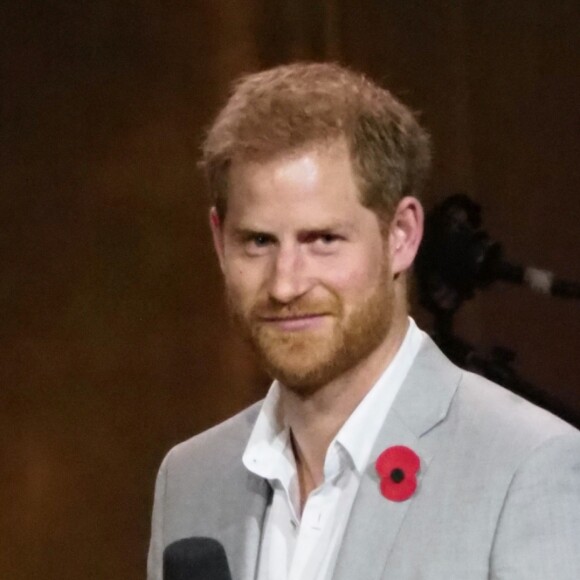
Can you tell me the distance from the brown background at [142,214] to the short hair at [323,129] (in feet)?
2.64

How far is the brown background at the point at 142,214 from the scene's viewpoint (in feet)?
6.31

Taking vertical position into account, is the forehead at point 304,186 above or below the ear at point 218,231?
above

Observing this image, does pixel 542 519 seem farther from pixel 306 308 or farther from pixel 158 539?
pixel 158 539

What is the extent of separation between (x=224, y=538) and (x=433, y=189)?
38.1 inches

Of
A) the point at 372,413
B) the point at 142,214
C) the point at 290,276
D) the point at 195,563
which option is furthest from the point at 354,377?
the point at 142,214

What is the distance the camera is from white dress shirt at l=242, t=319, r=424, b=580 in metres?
1.10

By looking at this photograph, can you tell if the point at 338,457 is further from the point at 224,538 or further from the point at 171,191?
the point at 171,191

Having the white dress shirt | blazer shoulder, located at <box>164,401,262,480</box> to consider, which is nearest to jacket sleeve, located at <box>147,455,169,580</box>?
blazer shoulder, located at <box>164,401,262,480</box>

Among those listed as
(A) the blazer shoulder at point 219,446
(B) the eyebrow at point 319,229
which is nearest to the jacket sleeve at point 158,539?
(A) the blazer shoulder at point 219,446

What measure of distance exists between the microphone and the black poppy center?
0.19m

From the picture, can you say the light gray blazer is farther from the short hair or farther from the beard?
the short hair

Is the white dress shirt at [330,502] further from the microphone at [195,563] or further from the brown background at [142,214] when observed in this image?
the brown background at [142,214]

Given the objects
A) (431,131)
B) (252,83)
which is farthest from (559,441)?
(431,131)

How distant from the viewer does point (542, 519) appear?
0.93m
